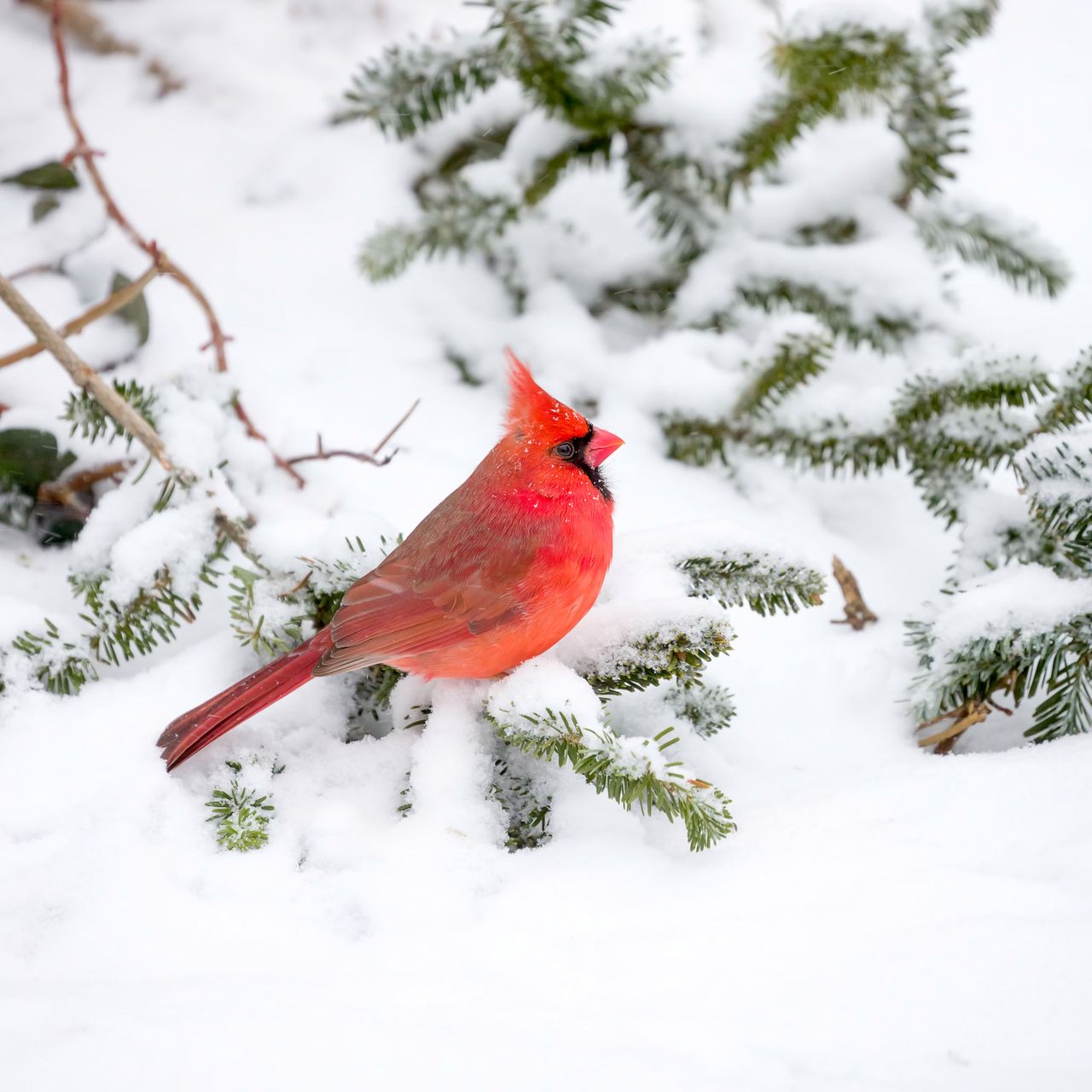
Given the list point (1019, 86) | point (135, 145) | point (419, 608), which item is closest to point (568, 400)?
point (419, 608)

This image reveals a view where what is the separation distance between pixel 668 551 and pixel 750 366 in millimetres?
643

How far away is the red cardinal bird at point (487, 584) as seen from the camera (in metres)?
1.56

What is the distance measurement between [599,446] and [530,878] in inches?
26.9

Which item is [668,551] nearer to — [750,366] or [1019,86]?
[750,366]

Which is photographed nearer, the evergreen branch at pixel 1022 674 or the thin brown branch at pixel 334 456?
the evergreen branch at pixel 1022 674

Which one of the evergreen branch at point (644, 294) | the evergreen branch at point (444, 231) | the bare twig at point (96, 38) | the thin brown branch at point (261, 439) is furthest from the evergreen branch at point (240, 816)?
the bare twig at point (96, 38)

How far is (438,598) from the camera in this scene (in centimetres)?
159

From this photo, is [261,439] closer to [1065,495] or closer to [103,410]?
[103,410]

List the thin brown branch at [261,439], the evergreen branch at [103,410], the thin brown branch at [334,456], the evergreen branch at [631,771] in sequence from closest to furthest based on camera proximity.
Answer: the evergreen branch at [631,771]
the evergreen branch at [103,410]
the thin brown branch at [334,456]
the thin brown branch at [261,439]

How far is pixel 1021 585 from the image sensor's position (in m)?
1.70

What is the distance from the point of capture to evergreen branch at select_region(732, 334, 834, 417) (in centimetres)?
210

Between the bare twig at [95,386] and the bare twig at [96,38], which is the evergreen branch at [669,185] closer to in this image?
the bare twig at [95,386]

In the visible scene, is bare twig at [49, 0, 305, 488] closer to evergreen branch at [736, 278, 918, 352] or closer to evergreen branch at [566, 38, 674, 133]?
evergreen branch at [566, 38, 674, 133]

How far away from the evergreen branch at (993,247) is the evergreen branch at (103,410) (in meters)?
1.88
